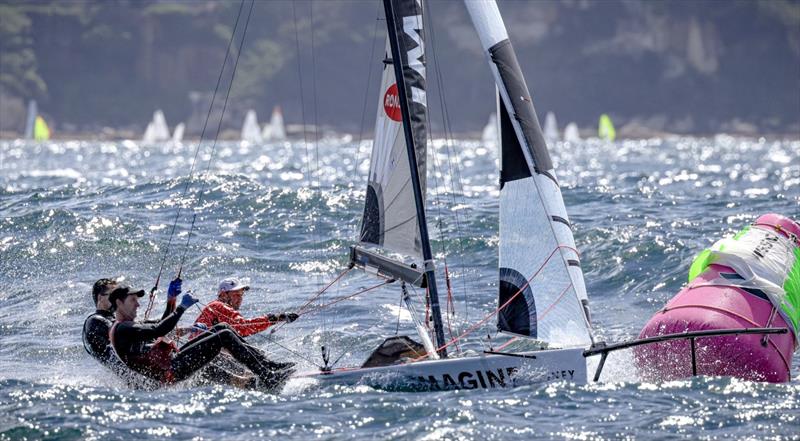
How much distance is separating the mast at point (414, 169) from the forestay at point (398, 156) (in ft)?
0.40

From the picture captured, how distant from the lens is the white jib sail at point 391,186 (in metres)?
9.23

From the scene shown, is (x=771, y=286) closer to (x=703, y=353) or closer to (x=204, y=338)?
(x=703, y=353)

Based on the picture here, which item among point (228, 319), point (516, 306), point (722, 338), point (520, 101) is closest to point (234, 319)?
point (228, 319)

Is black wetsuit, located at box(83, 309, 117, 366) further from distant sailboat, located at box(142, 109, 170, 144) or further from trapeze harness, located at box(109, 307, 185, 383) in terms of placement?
distant sailboat, located at box(142, 109, 170, 144)

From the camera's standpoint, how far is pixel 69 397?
26.7 feet

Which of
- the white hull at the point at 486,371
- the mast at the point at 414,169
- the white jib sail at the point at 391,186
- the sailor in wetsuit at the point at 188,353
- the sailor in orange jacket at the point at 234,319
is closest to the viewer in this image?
the white hull at the point at 486,371

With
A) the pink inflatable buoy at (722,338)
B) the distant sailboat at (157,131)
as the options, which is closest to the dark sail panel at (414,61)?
the pink inflatable buoy at (722,338)

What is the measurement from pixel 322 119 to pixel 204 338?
405 feet

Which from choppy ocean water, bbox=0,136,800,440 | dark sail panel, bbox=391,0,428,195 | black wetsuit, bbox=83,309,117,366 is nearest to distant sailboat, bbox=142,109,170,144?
choppy ocean water, bbox=0,136,800,440

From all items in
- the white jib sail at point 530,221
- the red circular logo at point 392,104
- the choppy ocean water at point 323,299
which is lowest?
the choppy ocean water at point 323,299

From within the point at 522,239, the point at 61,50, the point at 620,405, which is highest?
the point at 61,50

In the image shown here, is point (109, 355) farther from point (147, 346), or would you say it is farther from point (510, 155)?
point (510, 155)

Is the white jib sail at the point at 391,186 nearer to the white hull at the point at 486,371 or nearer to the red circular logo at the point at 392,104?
the red circular logo at the point at 392,104

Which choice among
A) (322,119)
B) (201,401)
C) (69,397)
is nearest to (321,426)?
(201,401)
